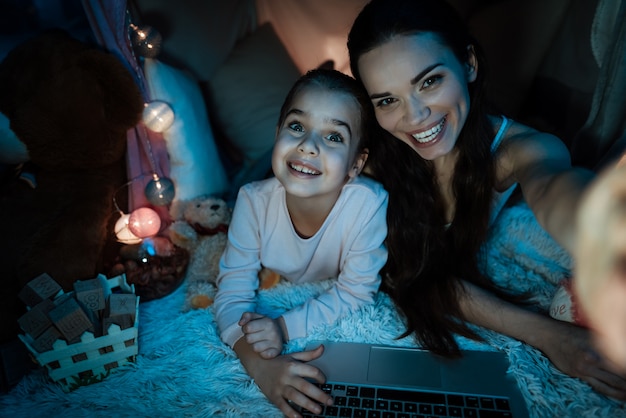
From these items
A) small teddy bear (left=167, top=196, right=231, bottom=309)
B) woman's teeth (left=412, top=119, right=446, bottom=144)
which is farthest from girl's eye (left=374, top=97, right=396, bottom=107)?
small teddy bear (left=167, top=196, right=231, bottom=309)

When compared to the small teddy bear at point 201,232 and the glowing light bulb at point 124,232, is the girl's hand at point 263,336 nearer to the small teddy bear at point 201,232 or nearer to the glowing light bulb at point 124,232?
the small teddy bear at point 201,232

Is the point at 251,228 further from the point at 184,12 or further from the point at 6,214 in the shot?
the point at 184,12

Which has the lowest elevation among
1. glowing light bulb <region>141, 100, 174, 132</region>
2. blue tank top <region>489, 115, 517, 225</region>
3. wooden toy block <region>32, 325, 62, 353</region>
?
wooden toy block <region>32, 325, 62, 353</region>

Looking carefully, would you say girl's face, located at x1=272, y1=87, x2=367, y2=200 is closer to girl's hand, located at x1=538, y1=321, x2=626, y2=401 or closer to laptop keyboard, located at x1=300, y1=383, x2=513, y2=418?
laptop keyboard, located at x1=300, y1=383, x2=513, y2=418

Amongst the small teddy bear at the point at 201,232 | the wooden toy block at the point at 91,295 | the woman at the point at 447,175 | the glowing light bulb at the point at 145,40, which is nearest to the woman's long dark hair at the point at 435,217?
the woman at the point at 447,175

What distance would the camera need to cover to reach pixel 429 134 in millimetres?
1045

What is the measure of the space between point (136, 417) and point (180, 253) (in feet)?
1.69

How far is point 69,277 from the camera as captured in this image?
3.62 feet

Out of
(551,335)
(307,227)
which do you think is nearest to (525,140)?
(551,335)

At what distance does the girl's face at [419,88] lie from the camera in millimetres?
963

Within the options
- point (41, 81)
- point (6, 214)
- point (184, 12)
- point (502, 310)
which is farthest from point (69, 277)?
point (502, 310)

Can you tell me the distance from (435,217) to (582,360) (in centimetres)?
49

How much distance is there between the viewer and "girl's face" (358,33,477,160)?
963mm

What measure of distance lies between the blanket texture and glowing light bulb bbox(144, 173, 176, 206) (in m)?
0.29
